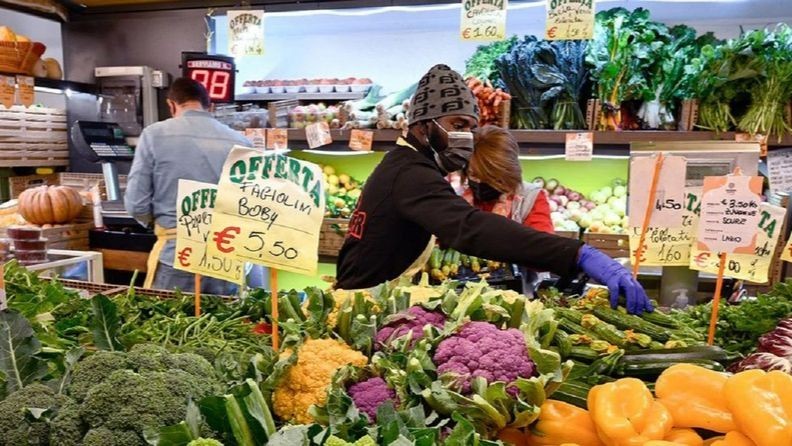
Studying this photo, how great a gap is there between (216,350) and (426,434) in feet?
2.59

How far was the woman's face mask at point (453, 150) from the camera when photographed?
267 cm

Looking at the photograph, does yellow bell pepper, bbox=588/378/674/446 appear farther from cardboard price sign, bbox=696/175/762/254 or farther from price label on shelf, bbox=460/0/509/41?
price label on shelf, bbox=460/0/509/41

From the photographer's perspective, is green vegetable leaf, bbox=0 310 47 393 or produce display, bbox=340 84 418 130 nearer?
green vegetable leaf, bbox=0 310 47 393

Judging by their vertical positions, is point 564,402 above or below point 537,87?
below

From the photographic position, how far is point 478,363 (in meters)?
1.32

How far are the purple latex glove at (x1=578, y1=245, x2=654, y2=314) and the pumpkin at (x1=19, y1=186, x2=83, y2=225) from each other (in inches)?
175

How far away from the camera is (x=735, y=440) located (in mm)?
1144

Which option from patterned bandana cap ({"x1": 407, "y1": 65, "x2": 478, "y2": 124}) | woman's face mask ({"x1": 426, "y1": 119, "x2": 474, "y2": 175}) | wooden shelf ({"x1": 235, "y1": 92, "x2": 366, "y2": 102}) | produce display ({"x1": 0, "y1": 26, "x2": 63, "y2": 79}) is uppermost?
produce display ({"x1": 0, "y1": 26, "x2": 63, "y2": 79})

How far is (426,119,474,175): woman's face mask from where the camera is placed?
2674mm

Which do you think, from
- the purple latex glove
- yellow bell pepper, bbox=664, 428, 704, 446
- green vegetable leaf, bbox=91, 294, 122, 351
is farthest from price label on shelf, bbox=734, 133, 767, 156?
green vegetable leaf, bbox=91, 294, 122, 351

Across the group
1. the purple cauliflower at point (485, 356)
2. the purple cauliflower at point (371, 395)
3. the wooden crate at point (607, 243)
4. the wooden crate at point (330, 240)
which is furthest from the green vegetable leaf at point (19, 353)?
the wooden crate at point (607, 243)

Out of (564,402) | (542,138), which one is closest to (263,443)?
(564,402)

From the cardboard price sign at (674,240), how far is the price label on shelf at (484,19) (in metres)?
2.32

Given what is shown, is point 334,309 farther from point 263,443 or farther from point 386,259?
point 386,259
